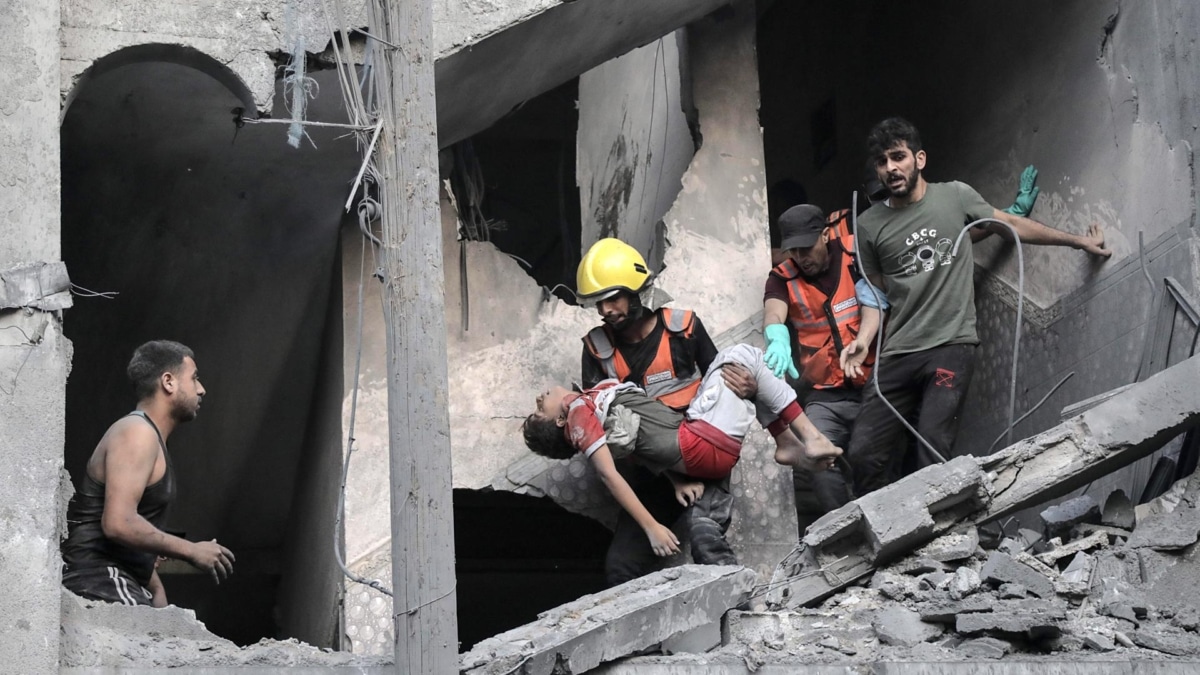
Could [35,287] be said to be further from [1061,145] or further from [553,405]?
[1061,145]

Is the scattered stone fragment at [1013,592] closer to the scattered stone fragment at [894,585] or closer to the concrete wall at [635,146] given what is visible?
the scattered stone fragment at [894,585]

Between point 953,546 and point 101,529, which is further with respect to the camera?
point 953,546

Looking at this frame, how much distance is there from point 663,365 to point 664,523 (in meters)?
0.73

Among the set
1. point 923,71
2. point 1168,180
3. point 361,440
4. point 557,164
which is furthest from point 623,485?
point 557,164

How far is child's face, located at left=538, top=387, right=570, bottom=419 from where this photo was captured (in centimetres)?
676

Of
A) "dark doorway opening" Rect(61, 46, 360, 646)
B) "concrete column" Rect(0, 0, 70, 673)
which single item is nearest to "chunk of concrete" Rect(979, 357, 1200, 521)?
"dark doorway opening" Rect(61, 46, 360, 646)

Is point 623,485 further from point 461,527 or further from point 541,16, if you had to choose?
point 461,527

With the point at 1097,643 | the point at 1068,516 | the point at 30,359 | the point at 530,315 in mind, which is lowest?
the point at 1097,643

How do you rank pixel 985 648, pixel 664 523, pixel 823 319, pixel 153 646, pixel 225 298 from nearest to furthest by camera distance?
pixel 153 646
pixel 985 648
pixel 664 523
pixel 823 319
pixel 225 298

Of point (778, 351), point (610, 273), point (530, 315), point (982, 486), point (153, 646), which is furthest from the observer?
point (530, 315)

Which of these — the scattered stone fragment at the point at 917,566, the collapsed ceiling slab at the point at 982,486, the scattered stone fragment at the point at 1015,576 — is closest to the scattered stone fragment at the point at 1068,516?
the collapsed ceiling slab at the point at 982,486

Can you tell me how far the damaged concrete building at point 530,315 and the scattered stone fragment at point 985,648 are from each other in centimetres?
2

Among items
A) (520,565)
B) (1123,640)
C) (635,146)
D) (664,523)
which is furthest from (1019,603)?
(635,146)

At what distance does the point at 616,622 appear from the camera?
568cm
